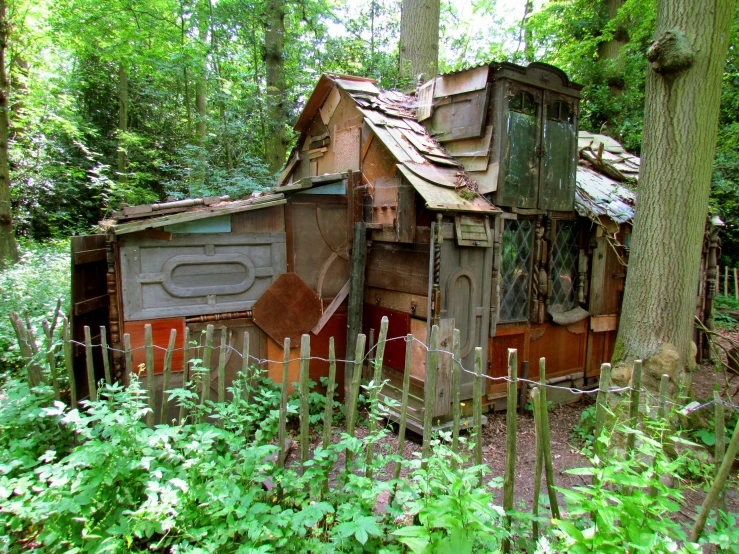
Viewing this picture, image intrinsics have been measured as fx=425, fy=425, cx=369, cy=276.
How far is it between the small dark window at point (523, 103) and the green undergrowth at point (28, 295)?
670cm

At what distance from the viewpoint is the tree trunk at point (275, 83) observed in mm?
11414

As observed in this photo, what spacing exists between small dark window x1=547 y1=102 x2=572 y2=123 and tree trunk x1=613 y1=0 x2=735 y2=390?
1594 mm

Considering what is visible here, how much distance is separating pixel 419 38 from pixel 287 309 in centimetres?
756

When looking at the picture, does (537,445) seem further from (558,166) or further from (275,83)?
(275,83)

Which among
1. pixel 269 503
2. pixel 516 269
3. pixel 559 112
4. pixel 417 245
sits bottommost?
pixel 269 503

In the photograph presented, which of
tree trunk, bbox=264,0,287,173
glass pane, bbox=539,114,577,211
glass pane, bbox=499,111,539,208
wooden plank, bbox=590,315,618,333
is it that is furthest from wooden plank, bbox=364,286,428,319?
tree trunk, bbox=264,0,287,173

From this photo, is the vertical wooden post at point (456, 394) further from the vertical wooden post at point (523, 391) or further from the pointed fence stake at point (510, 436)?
the vertical wooden post at point (523, 391)

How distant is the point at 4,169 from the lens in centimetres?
838

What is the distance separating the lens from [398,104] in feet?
23.1

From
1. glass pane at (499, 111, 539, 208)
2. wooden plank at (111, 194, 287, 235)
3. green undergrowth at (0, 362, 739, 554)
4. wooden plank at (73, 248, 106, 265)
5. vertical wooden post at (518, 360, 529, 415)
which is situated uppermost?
glass pane at (499, 111, 539, 208)

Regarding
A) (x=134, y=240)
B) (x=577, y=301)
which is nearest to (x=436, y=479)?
(x=134, y=240)

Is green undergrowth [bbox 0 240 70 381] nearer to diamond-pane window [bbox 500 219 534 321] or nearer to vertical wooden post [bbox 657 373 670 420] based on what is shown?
diamond-pane window [bbox 500 219 534 321]

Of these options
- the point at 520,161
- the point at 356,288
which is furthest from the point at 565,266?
the point at 356,288

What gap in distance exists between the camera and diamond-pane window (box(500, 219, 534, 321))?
589 cm
